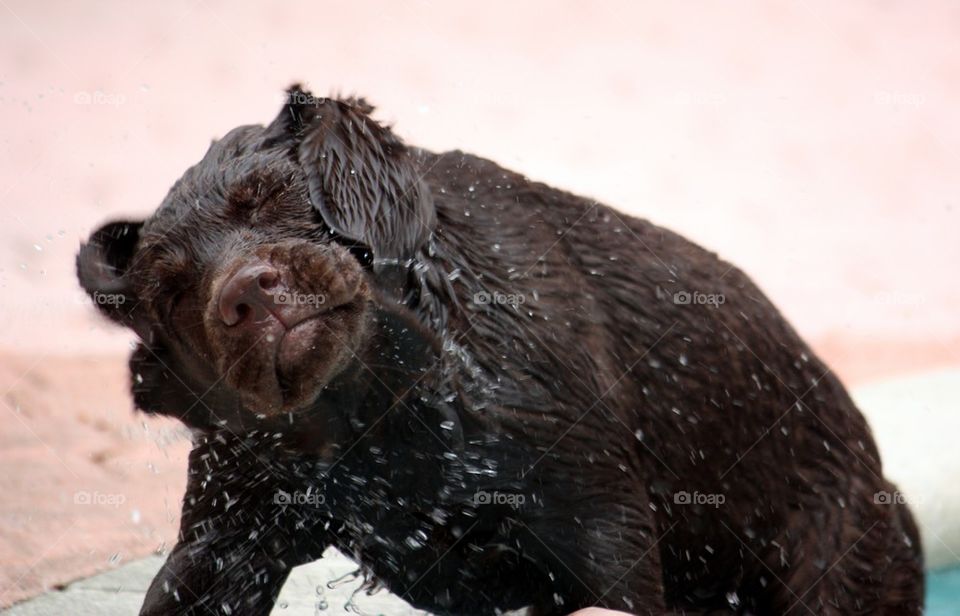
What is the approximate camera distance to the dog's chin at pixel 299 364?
3459 mm

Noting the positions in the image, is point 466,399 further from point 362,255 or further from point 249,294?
point 249,294

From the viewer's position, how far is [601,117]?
12117 mm

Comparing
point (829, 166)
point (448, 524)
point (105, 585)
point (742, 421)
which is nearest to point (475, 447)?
point (448, 524)

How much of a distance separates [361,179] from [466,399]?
2.34 ft

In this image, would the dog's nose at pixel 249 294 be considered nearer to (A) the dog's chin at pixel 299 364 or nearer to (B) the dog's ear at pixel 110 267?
(A) the dog's chin at pixel 299 364

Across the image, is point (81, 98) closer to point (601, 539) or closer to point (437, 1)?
point (437, 1)

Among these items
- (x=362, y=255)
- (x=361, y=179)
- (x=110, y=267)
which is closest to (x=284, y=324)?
(x=362, y=255)

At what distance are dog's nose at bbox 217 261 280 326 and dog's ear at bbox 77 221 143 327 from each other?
58 centimetres

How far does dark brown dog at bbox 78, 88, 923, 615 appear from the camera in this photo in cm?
363

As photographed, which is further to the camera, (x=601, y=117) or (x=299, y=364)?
(x=601, y=117)

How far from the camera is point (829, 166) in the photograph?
11.8 metres

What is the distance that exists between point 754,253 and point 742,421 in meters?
7.09

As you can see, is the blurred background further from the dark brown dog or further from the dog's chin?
the dog's chin

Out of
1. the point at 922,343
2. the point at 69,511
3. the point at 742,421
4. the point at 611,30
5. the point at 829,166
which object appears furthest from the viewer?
the point at 611,30
